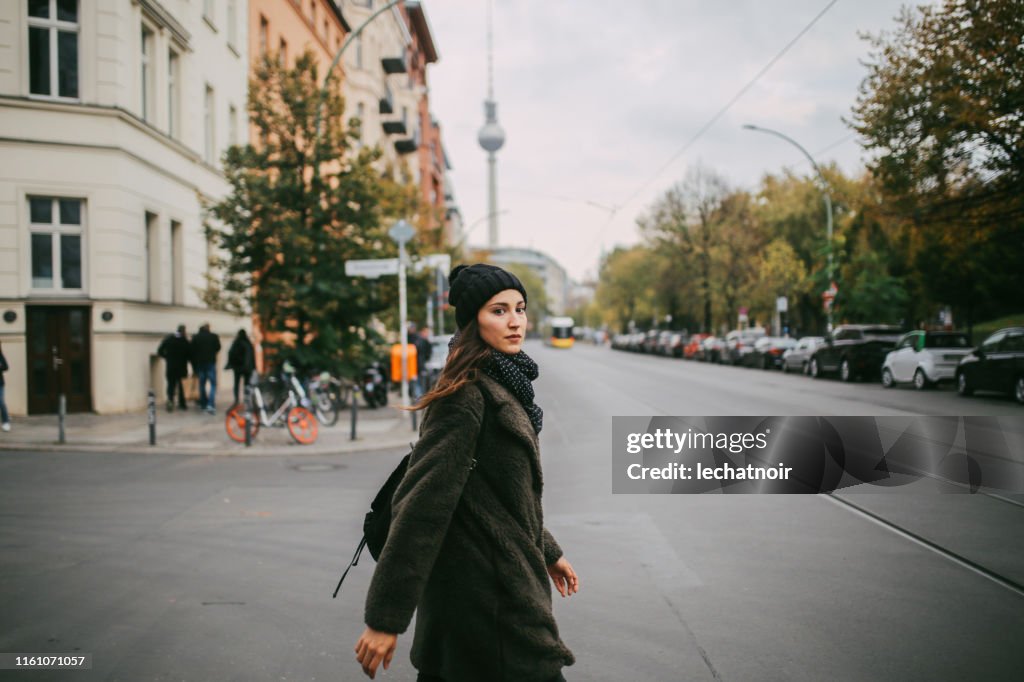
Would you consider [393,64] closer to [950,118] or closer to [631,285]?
[631,285]

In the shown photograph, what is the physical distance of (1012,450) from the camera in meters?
11.2

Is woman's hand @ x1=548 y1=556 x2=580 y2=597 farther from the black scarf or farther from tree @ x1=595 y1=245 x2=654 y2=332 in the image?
tree @ x1=595 y1=245 x2=654 y2=332

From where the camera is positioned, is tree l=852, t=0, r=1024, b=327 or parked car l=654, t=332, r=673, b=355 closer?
tree l=852, t=0, r=1024, b=327

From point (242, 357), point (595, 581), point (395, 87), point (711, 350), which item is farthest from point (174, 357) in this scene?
point (395, 87)

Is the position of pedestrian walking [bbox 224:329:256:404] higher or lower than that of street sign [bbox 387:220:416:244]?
lower

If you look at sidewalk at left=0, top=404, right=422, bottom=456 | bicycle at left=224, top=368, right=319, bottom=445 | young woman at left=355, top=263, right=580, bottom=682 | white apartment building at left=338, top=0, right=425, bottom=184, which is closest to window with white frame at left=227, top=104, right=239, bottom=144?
sidewalk at left=0, top=404, right=422, bottom=456

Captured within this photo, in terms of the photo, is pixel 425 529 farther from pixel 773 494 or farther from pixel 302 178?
pixel 302 178

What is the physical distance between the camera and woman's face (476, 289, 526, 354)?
8.53 ft

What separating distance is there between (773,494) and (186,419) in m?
12.3

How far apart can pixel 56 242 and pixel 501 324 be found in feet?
58.0

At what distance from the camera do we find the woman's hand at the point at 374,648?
231cm

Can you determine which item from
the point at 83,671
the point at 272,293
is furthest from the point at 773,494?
the point at 272,293

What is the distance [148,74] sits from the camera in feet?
66.9

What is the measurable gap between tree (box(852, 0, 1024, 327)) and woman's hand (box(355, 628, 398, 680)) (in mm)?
19637
